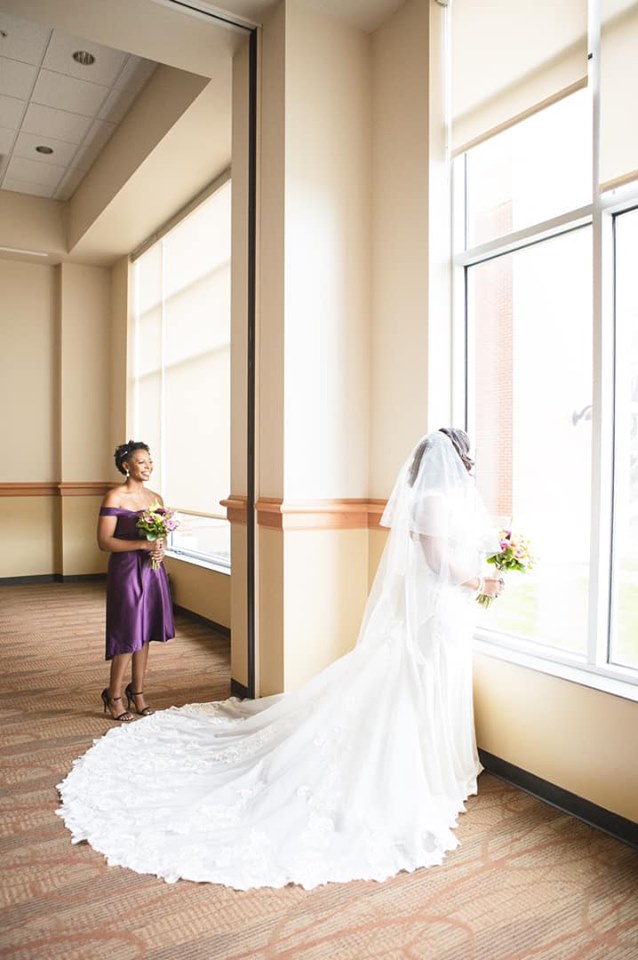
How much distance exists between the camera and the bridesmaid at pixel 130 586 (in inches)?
165

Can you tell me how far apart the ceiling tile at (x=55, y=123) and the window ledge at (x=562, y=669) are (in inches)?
232

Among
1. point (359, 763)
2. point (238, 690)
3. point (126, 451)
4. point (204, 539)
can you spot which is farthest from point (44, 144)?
point (359, 763)

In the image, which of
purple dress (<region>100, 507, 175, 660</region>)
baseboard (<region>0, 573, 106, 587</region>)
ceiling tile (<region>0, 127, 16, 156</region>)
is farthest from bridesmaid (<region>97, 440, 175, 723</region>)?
baseboard (<region>0, 573, 106, 587</region>)

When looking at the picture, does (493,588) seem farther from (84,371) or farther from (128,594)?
(84,371)

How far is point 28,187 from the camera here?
8297 mm

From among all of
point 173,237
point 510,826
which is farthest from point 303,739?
point 173,237

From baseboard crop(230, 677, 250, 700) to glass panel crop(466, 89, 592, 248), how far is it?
9.70ft

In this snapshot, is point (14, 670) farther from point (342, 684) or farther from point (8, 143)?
point (8, 143)

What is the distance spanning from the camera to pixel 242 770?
10.6 feet

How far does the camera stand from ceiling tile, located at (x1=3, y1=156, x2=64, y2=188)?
7617 millimetres

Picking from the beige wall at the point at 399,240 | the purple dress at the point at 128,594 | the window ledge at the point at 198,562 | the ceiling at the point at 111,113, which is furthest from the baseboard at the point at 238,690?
the ceiling at the point at 111,113

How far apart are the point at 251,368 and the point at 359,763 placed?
2.44m

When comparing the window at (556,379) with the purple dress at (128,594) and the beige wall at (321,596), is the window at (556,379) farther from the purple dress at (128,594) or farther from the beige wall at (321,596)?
the purple dress at (128,594)

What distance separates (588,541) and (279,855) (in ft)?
6.09
